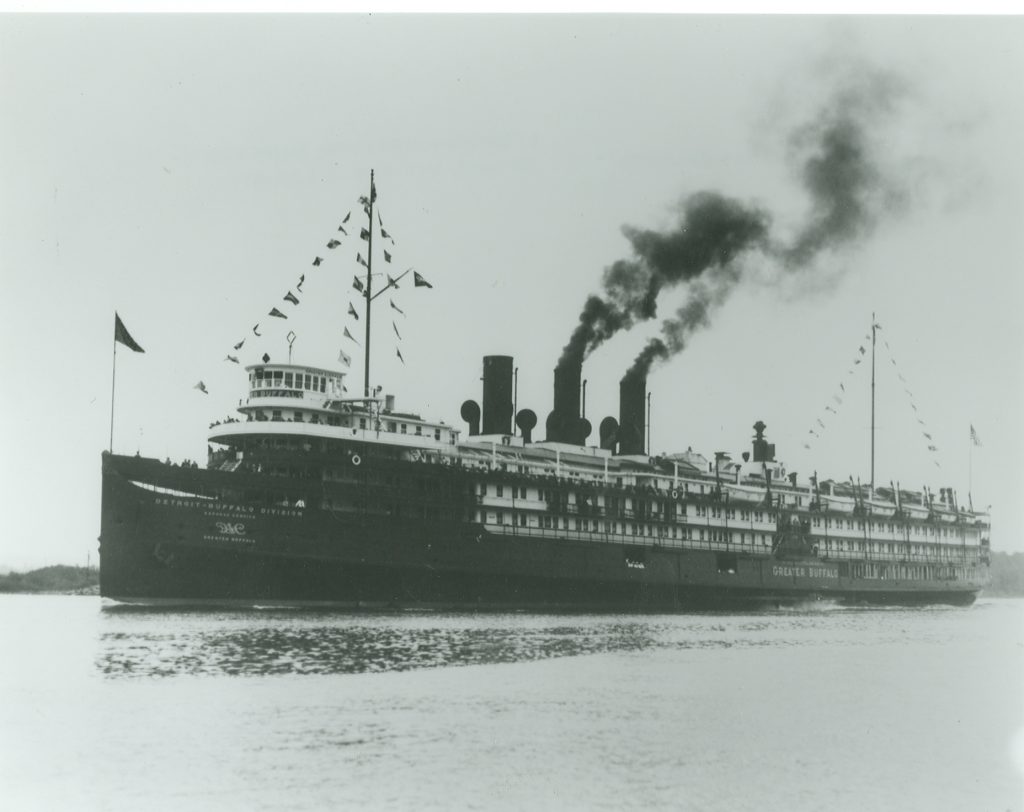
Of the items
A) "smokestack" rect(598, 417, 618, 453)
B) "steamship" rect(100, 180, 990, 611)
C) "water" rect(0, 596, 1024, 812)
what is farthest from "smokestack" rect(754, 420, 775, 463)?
"water" rect(0, 596, 1024, 812)

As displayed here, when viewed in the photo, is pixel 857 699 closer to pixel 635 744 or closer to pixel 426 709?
pixel 635 744

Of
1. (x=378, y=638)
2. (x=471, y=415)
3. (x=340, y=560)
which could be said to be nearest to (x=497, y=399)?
(x=471, y=415)

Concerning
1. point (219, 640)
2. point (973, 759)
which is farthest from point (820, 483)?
point (973, 759)

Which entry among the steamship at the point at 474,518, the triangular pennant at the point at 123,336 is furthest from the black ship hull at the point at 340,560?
the triangular pennant at the point at 123,336

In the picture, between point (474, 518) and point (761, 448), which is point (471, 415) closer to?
point (474, 518)

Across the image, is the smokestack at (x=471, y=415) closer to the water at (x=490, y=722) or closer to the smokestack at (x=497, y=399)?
the smokestack at (x=497, y=399)
